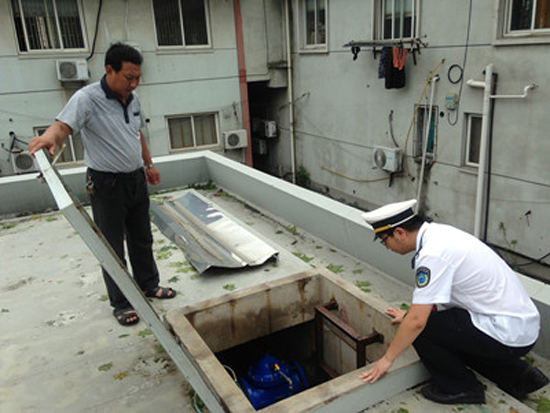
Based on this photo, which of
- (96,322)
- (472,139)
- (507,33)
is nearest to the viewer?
(96,322)

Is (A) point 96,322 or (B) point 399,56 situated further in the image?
(B) point 399,56

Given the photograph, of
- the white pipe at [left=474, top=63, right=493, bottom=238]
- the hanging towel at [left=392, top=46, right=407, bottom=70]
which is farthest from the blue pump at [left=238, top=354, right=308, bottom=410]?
the hanging towel at [left=392, top=46, right=407, bottom=70]

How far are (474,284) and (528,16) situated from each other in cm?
616

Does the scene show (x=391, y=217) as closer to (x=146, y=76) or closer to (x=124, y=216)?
(x=124, y=216)

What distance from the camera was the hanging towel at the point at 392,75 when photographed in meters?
8.93

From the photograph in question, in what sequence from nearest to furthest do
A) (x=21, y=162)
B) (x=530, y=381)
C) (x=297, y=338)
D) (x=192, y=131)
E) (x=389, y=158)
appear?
(x=530, y=381) → (x=297, y=338) → (x=389, y=158) → (x=21, y=162) → (x=192, y=131)

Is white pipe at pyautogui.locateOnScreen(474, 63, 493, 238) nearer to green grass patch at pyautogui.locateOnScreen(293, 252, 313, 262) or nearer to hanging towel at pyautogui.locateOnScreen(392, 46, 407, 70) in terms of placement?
hanging towel at pyautogui.locateOnScreen(392, 46, 407, 70)

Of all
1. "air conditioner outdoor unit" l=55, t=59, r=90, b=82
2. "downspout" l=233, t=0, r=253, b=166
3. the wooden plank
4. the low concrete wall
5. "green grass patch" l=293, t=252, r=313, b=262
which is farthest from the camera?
"downspout" l=233, t=0, r=253, b=166

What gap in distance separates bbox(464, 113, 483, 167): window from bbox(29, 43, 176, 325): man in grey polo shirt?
623 centimetres

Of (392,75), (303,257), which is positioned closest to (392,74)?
(392,75)

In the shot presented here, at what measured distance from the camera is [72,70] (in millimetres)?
10648

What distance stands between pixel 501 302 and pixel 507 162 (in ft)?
18.9

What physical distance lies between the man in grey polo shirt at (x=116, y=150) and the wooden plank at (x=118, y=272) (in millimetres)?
620

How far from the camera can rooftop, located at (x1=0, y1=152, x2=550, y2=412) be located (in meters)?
2.94
